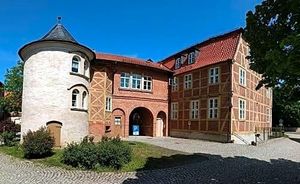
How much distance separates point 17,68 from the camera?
42.5 m

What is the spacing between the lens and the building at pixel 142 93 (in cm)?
2269

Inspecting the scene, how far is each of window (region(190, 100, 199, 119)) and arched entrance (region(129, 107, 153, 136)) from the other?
5077 mm

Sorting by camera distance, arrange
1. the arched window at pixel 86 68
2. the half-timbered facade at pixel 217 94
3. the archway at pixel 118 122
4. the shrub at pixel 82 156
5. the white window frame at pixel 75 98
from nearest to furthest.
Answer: the shrub at pixel 82 156 → the white window frame at pixel 75 98 → the arched window at pixel 86 68 → the half-timbered facade at pixel 217 94 → the archway at pixel 118 122

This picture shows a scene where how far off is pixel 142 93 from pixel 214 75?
8311 millimetres

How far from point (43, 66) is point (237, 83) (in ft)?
52.9

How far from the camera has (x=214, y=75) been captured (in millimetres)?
28656

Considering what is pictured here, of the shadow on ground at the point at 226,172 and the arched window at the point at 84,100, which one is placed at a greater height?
the arched window at the point at 84,100

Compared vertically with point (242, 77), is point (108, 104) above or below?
below

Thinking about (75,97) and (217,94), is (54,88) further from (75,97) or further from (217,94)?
(217,94)

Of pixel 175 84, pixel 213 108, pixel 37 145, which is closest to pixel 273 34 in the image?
pixel 37 145

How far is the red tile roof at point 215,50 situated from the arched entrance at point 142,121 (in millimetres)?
5729

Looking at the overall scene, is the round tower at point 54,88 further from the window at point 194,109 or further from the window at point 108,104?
the window at point 194,109

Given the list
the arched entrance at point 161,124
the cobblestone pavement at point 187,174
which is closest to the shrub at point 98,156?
the cobblestone pavement at point 187,174

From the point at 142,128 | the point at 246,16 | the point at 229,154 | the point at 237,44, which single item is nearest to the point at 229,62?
the point at 237,44
